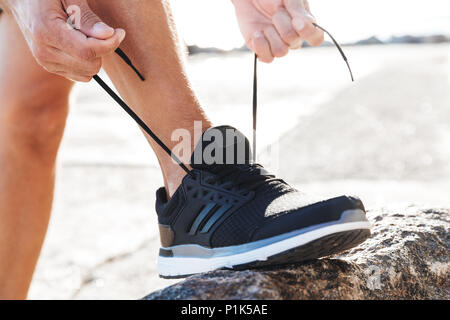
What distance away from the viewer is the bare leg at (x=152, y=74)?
119 cm

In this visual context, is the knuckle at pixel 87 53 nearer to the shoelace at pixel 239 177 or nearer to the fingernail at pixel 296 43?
the shoelace at pixel 239 177

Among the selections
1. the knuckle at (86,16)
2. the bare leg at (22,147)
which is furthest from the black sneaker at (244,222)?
the bare leg at (22,147)

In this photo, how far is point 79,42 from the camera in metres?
1.06

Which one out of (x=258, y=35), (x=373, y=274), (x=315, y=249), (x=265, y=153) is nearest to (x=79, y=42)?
(x=258, y=35)

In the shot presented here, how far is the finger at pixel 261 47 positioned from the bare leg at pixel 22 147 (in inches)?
22.1

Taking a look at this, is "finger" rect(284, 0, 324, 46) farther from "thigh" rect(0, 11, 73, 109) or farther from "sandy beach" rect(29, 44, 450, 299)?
"thigh" rect(0, 11, 73, 109)

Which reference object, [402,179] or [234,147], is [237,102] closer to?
[402,179]

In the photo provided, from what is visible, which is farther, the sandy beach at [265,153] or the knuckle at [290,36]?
the sandy beach at [265,153]

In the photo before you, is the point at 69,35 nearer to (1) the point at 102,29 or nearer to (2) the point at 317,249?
(1) the point at 102,29

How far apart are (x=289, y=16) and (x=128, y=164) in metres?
2.01

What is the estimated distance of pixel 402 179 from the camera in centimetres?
272
